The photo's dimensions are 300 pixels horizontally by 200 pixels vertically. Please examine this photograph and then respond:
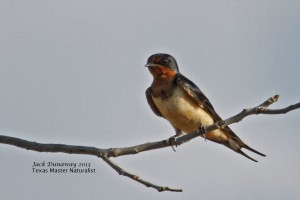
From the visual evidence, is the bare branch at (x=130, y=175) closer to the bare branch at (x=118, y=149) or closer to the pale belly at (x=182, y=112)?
the bare branch at (x=118, y=149)

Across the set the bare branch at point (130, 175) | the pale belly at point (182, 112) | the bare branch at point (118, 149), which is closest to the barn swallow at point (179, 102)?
the pale belly at point (182, 112)

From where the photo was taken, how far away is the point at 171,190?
4109mm

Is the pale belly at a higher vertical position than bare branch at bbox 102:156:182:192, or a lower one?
higher

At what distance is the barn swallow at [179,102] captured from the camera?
6598mm

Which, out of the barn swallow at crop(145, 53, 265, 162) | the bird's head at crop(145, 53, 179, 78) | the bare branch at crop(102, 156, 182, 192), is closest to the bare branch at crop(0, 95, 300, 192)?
the bare branch at crop(102, 156, 182, 192)

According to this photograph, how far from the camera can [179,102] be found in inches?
260

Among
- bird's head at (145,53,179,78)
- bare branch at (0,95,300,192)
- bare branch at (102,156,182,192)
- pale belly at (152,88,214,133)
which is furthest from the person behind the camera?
bird's head at (145,53,179,78)

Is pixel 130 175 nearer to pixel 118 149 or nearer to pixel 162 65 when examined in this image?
pixel 118 149

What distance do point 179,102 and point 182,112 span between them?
12 centimetres

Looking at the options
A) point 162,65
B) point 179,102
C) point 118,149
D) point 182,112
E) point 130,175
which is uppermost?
point 162,65

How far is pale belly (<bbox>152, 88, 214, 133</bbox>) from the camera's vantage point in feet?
21.5

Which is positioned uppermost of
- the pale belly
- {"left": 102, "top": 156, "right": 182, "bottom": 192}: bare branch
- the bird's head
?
the bird's head

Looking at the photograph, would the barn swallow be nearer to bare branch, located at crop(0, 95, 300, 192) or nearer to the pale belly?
the pale belly

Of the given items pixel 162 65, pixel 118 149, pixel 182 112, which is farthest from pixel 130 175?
pixel 162 65
